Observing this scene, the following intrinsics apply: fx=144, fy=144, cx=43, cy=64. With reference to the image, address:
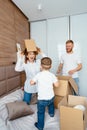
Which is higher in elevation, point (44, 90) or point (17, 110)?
point (44, 90)

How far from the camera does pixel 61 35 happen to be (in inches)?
136

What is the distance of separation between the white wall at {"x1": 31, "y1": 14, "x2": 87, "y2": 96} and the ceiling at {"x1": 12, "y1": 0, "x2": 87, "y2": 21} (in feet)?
0.53

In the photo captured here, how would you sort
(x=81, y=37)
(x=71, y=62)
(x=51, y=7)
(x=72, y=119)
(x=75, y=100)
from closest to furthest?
(x=72, y=119) < (x=75, y=100) < (x=71, y=62) < (x=51, y=7) < (x=81, y=37)

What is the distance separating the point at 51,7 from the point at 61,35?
0.68 meters

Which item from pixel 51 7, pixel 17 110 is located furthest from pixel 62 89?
pixel 51 7

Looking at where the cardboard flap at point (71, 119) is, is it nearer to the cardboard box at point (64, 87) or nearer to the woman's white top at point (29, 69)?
the cardboard box at point (64, 87)

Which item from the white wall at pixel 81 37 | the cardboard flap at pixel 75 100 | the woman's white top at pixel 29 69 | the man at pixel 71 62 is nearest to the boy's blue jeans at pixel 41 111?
the cardboard flap at pixel 75 100

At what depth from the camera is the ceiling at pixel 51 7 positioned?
293cm

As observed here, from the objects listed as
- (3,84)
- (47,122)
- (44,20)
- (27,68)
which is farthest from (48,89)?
(44,20)

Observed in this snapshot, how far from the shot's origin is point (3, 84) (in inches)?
98.3

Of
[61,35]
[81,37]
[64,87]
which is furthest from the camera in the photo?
[61,35]

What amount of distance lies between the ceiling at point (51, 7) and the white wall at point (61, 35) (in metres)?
0.16

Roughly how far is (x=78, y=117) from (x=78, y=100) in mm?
498

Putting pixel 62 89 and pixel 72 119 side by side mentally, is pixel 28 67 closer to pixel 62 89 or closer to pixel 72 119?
pixel 62 89
